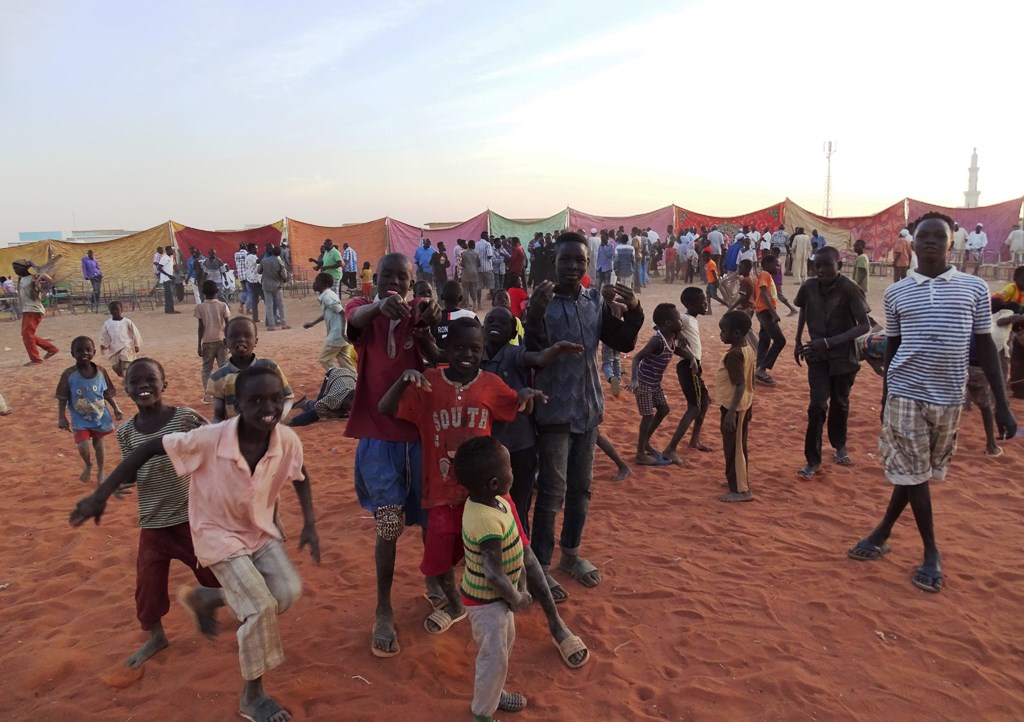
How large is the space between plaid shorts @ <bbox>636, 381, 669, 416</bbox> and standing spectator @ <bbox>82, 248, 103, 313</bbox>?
18.8 meters

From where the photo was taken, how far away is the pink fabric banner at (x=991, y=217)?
22.0 meters

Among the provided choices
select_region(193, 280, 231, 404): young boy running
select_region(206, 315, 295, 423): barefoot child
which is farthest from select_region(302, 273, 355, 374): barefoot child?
select_region(206, 315, 295, 423): barefoot child

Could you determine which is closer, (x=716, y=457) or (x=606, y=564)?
(x=606, y=564)

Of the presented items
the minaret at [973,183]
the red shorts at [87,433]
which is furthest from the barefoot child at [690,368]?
the minaret at [973,183]

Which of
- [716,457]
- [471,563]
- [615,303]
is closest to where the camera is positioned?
[471,563]

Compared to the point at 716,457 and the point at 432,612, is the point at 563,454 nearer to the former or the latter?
the point at 432,612

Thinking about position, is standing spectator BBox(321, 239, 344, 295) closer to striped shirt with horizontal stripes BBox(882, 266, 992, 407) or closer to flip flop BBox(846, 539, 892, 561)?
flip flop BBox(846, 539, 892, 561)

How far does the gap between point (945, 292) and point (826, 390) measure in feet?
6.65

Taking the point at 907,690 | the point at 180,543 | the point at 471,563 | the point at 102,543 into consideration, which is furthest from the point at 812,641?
the point at 102,543

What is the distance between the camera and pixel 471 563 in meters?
2.78

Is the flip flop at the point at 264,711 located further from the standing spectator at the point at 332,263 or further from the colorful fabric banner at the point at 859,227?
the colorful fabric banner at the point at 859,227

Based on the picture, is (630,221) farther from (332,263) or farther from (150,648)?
(150,648)

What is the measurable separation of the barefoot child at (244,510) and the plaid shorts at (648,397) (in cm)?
394

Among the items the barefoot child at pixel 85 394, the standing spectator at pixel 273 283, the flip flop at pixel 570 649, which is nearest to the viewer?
the flip flop at pixel 570 649
